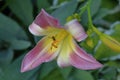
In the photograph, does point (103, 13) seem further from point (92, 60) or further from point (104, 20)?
point (92, 60)

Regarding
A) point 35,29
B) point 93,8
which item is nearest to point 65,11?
point 93,8

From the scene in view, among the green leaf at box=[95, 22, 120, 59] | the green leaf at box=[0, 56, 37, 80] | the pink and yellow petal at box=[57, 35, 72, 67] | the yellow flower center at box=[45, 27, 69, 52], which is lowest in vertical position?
the green leaf at box=[95, 22, 120, 59]

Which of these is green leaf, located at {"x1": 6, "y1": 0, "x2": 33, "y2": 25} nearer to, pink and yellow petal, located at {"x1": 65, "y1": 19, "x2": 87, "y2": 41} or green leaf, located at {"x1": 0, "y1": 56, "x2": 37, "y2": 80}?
green leaf, located at {"x1": 0, "y1": 56, "x2": 37, "y2": 80}

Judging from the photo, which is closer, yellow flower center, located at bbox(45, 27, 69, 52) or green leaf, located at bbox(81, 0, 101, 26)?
yellow flower center, located at bbox(45, 27, 69, 52)

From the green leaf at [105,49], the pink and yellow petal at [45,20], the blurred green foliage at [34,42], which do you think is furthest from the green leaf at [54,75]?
the pink and yellow petal at [45,20]

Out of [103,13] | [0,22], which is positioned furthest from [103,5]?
[0,22]

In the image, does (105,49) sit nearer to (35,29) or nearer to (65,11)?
(65,11)

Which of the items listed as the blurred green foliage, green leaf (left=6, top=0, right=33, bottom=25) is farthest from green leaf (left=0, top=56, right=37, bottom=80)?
green leaf (left=6, top=0, right=33, bottom=25)
